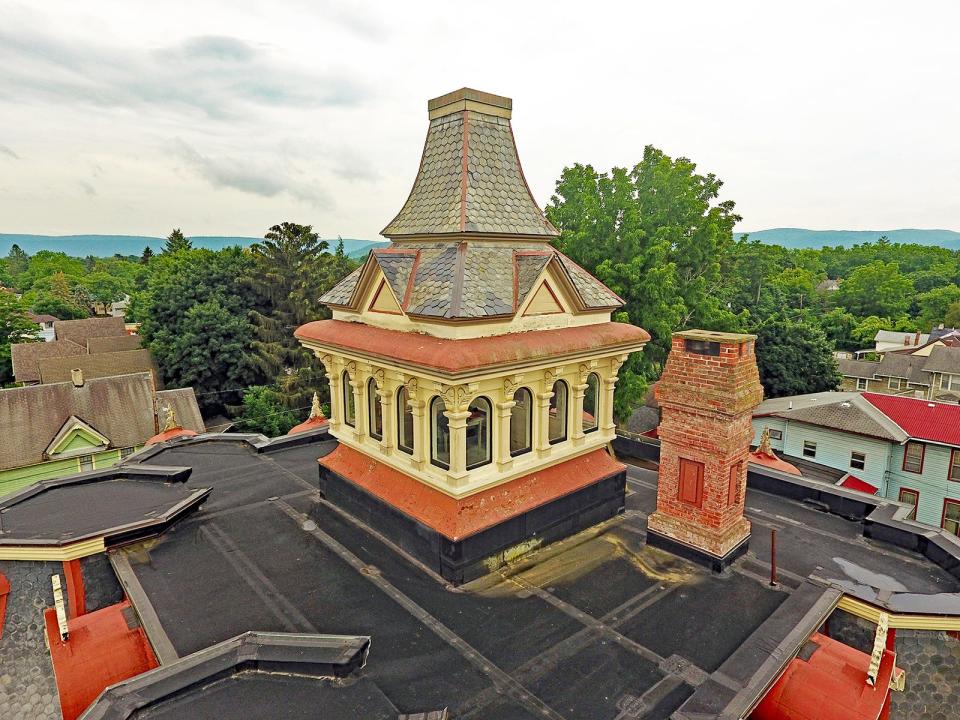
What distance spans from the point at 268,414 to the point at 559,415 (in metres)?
32.1

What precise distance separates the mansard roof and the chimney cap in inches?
115

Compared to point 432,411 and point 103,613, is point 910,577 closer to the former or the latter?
point 432,411

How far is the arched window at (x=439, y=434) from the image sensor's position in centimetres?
1051

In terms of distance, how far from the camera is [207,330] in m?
42.8

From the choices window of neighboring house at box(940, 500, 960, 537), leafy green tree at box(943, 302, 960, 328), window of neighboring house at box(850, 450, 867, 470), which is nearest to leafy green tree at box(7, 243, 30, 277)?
window of neighboring house at box(850, 450, 867, 470)

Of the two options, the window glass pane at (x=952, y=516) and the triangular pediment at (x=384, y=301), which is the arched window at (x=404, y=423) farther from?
the window glass pane at (x=952, y=516)

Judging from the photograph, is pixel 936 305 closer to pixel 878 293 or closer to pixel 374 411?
pixel 878 293

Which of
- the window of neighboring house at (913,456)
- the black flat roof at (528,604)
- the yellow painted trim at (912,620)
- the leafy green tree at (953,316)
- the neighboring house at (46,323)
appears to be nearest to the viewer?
the black flat roof at (528,604)

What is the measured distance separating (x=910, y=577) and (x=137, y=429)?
135ft

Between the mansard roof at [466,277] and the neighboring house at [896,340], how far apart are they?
75.0m

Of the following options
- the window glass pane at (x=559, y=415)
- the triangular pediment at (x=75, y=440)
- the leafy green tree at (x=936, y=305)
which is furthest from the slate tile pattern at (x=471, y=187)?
the leafy green tree at (x=936, y=305)

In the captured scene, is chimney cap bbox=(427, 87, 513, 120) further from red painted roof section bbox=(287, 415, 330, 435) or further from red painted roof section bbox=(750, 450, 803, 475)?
red painted roof section bbox=(287, 415, 330, 435)

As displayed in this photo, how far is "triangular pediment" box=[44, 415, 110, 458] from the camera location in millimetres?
34344

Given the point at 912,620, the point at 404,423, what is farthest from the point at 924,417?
the point at 404,423
